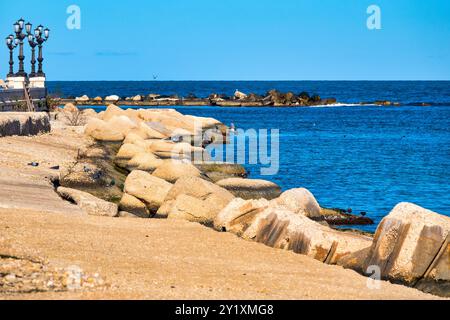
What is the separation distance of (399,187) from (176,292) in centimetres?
2020

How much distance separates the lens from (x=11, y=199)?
1598 centimetres

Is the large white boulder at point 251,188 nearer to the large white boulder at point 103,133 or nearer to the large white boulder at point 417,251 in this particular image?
the large white boulder at point 417,251

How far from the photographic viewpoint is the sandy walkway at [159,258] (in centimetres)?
1062

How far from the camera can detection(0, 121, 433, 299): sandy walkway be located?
1062 centimetres

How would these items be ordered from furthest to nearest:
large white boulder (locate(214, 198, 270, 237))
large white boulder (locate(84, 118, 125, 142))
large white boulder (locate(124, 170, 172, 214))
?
large white boulder (locate(84, 118, 125, 142))
large white boulder (locate(124, 170, 172, 214))
large white boulder (locate(214, 198, 270, 237))

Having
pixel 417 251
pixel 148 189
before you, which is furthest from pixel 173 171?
pixel 417 251

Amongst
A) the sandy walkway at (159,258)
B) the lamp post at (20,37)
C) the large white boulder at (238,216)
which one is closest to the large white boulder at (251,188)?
the large white boulder at (238,216)

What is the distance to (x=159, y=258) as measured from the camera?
41.9 feet

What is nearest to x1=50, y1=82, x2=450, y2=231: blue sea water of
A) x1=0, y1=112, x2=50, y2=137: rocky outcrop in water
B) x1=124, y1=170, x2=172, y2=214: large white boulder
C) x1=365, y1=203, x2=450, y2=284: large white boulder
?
x1=124, y1=170, x2=172, y2=214: large white boulder

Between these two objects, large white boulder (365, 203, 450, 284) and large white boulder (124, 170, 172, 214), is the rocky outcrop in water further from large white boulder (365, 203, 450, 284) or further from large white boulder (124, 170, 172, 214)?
large white boulder (365, 203, 450, 284)

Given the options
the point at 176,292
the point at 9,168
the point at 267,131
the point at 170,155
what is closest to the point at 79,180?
A: the point at 9,168

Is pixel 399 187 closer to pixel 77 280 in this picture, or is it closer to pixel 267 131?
pixel 77 280

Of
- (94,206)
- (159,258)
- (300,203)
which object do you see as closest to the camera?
(159,258)

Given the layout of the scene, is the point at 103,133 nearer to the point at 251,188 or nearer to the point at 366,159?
the point at 366,159
